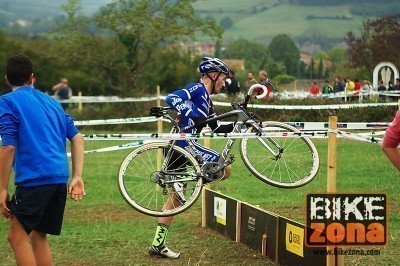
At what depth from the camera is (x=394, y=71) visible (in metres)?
28.5

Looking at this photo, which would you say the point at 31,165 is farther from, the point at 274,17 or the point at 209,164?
the point at 274,17

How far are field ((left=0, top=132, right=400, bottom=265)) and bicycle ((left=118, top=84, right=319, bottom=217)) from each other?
2.68 ft

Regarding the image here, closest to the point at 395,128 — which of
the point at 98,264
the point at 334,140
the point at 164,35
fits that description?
the point at 334,140

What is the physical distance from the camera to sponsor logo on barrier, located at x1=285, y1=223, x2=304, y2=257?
24.6ft

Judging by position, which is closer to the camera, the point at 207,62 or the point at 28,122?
the point at 28,122

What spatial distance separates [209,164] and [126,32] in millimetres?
28658

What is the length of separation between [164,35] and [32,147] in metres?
28.9

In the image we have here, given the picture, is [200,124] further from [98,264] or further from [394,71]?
[394,71]

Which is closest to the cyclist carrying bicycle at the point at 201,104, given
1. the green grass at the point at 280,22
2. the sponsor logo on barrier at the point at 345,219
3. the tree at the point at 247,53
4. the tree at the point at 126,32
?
the sponsor logo on barrier at the point at 345,219

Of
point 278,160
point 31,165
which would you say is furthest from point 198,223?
point 31,165

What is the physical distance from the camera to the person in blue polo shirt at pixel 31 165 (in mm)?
5738

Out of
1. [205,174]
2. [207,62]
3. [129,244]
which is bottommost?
[129,244]

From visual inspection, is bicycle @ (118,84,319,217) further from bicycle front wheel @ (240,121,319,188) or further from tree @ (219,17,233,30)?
tree @ (219,17,233,30)

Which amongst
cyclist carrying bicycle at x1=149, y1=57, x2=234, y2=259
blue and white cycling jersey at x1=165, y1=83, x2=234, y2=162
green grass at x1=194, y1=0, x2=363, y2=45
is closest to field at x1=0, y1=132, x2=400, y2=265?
cyclist carrying bicycle at x1=149, y1=57, x2=234, y2=259
